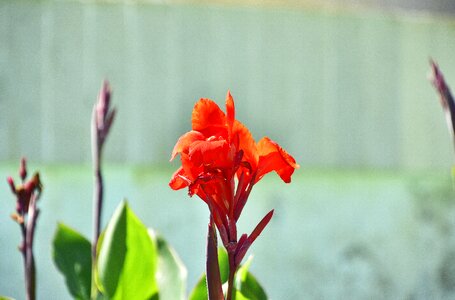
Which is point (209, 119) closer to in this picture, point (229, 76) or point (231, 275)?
point (231, 275)

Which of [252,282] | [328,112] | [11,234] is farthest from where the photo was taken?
[328,112]

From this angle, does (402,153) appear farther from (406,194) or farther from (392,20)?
(392,20)

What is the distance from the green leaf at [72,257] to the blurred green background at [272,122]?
4.32 ft

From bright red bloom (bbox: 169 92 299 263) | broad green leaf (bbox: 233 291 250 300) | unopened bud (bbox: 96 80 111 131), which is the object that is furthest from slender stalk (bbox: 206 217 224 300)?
unopened bud (bbox: 96 80 111 131)

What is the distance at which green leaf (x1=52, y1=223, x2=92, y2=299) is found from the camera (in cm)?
75

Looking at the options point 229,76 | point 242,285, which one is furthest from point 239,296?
point 229,76

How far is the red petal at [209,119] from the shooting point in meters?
0.47

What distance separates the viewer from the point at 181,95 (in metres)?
2.11

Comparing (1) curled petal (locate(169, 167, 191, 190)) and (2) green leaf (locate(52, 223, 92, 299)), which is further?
(2) green leaf (locate(52, 223, 92, 299))

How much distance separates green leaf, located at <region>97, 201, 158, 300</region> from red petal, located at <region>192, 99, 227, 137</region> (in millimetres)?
248

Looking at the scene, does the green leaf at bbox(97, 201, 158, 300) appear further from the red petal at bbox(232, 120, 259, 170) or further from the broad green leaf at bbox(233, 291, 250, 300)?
the red petal at bbox(232, 120, 259, 170)

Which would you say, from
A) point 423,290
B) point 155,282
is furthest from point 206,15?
point 155,282

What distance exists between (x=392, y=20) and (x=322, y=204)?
0.58 metres

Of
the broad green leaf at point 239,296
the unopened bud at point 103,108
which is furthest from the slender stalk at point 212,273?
the unopened bud at point 103,108
